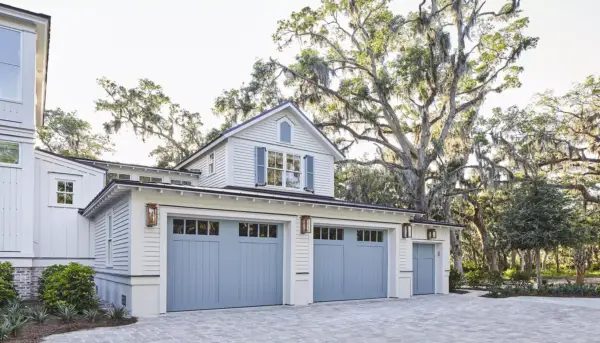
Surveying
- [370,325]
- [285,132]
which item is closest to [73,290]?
[370,325]

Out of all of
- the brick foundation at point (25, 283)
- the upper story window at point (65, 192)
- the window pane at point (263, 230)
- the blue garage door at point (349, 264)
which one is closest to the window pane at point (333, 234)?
the blue garage door at point (349, 264)

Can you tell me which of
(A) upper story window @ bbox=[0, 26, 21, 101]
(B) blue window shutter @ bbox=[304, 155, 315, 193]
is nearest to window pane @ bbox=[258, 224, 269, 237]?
(B) blue window shutter @ bbox=[304, 155, 315, 193]

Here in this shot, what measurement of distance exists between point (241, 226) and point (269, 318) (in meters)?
2.78

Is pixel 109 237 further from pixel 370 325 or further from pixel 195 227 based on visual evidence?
pixel 370 325

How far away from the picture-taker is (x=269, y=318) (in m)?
10.1

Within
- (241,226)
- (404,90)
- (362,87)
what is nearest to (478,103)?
(404,90)

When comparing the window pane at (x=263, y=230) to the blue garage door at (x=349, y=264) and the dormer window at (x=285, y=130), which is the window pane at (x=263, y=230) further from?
the dormer window at (x=285, y=130)

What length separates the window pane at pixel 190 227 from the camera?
1114 centimetres

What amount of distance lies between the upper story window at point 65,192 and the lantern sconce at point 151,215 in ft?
21.6

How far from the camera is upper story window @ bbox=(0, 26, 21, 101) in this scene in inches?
491

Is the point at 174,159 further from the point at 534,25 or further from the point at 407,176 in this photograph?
the point at 534,25

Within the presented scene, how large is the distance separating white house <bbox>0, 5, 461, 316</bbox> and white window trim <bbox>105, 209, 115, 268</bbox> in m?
0.05

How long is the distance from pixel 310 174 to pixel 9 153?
10031 millimetres

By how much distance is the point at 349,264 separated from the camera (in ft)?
45.8
